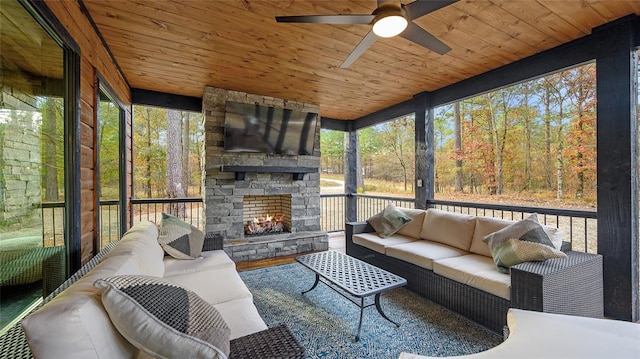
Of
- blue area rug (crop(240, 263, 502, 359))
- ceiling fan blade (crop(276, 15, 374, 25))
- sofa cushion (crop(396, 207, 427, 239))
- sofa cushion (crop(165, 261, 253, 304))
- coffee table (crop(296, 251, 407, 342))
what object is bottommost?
blue area rug (crop(240, 263, 502, 359))

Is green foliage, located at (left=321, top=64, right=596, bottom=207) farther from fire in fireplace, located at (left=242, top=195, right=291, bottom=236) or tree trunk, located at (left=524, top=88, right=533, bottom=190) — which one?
fire in fireplace, located at (left=242, top=195, right=291, bottom=236)

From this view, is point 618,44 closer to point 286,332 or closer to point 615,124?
point 615,124

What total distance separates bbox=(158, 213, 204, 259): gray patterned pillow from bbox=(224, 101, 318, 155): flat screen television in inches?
61.0

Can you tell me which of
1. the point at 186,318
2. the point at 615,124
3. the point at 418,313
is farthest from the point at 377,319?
the point at 615,124

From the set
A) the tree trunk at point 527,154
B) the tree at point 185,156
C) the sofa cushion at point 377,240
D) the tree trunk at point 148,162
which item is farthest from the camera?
the tree at point 185,156

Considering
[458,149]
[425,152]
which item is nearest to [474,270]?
[425,152]

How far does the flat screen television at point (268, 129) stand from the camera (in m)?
3.95

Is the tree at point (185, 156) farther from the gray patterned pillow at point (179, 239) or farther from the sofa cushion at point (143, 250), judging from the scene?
the sofa cushion at point (143, 250)

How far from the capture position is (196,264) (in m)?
2.42

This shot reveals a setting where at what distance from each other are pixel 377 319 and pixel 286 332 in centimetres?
137

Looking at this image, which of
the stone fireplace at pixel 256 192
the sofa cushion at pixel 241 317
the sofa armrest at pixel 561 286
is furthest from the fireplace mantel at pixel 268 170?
the sofa armrest at pixel 561 286

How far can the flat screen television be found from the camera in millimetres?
3947

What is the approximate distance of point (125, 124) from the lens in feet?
11.9

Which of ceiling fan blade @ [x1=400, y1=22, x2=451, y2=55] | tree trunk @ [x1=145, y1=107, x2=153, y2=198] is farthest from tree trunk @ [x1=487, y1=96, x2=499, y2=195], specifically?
tree trunk @ [x1=145, y1=107, x2=153, y2=198]
